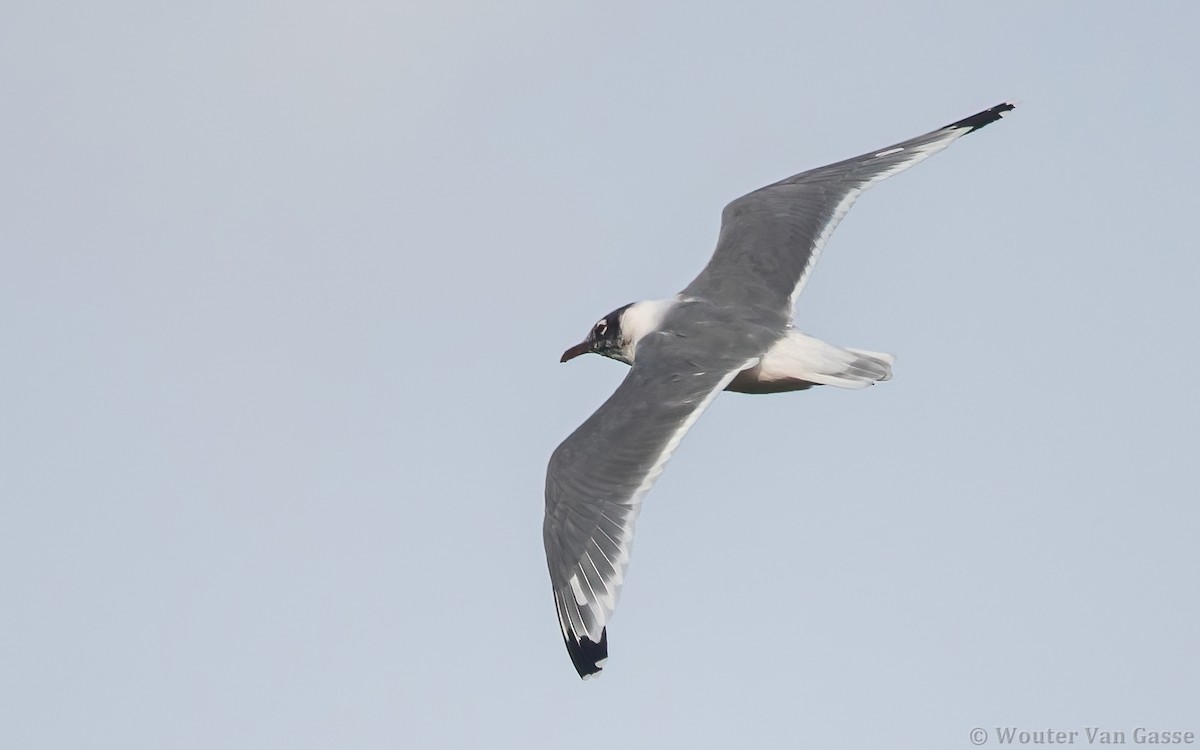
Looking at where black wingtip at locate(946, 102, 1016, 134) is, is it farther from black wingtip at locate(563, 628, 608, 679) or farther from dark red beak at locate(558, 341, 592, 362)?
black wingtip at locate(563, 628, 608, 679)

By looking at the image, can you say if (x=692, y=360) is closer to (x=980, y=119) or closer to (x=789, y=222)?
(x=789, y=222)

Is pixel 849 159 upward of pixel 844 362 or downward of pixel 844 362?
upward

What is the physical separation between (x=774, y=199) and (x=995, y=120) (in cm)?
186

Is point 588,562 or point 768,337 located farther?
point 768,337

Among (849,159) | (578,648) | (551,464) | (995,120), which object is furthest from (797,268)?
(578,648)

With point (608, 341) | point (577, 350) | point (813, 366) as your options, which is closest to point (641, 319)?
point (608, 341)

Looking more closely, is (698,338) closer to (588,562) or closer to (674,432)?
(674,432)

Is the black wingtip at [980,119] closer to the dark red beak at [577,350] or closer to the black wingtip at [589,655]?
the dark red beak at [577,350]

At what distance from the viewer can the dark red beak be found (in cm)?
1185

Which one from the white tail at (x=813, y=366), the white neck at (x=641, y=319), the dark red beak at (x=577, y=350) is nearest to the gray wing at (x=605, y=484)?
the white tail at (x=813, y=366)

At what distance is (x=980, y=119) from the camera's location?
11.4 meters

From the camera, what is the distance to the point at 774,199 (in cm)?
1155

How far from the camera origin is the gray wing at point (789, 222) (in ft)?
35.5

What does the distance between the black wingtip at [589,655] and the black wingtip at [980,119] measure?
18.0 ft
